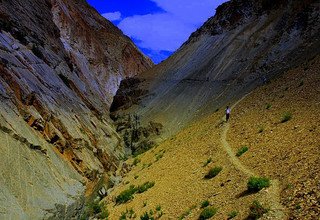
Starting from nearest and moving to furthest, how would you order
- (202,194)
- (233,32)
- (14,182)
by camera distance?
(202,194)
(14,182)
(233,32)

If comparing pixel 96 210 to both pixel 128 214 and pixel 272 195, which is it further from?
pixel 272 195

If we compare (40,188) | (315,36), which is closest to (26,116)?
(40,188)

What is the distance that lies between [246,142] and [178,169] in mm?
5234

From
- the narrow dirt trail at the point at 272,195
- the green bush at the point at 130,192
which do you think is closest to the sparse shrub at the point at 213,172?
the narrow dirt trail at the point at 272,195

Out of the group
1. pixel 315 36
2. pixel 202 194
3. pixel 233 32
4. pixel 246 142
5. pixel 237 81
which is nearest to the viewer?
pixel 202 194

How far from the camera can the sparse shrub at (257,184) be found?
20.8m

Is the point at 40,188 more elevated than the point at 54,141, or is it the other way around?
the point at 54,141

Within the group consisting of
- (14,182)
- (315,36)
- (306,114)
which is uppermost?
(14,182)

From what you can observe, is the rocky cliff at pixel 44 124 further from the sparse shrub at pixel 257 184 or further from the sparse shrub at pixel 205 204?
the sparse shrub at pixel 257 184

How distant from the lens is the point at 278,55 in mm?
55594

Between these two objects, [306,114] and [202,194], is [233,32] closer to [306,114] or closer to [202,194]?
[306,114]

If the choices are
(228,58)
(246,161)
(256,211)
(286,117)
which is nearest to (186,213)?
(256,211)

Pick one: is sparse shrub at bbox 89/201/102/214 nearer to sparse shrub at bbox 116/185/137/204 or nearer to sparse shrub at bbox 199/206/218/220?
sparse shrub at bbox 116/185/137/204

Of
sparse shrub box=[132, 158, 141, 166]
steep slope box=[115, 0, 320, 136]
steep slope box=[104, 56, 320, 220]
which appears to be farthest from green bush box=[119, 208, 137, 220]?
steep slope box=[115, 0, 320, 136]
